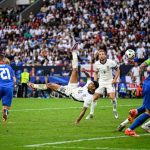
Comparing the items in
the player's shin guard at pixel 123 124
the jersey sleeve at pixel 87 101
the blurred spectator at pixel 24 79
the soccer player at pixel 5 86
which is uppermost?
the soccer player at pixel 5 86

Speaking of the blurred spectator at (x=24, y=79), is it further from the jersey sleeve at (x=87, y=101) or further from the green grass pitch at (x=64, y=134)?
the jersey sleeve at (x=87, y=101)

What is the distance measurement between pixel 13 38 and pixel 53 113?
24.1 meters

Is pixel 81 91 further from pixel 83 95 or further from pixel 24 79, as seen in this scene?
pixel 24 79

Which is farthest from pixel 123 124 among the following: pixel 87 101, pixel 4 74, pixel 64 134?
pixel 4 74

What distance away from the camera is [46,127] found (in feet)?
61.0

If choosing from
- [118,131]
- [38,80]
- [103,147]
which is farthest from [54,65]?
[103,147]

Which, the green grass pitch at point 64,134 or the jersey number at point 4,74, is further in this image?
the jersey number at point 4,74

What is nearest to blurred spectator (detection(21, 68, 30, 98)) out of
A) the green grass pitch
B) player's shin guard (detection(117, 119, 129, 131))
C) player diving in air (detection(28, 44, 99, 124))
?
player diving in air (detection(28, 44, 99, 124))

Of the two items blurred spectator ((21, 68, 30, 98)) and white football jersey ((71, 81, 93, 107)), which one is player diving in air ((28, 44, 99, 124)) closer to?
white football jersey ((71, 81, 93, 107))

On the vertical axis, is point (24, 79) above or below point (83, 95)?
below

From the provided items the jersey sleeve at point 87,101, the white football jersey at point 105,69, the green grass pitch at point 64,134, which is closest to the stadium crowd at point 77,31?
the white football jersey at point 105,69

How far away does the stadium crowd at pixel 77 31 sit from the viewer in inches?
1690

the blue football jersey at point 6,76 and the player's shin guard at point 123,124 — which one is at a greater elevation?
the blue football jersey at point 6,76

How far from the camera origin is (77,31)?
4631 centimetres
